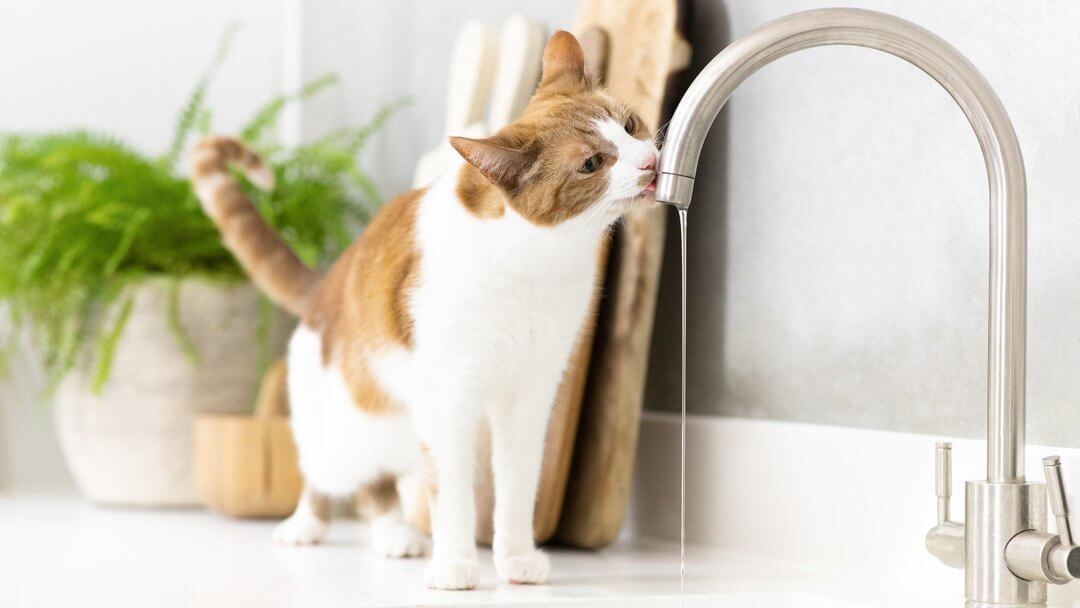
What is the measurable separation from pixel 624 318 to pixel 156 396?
2.61 ft

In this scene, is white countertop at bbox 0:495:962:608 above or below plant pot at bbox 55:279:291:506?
below

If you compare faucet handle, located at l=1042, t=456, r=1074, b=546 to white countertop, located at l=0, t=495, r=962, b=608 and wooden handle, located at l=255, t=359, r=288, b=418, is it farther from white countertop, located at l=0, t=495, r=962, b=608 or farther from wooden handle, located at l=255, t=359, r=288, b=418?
wooden handle, located at l=255, t=359, r=288, b=418

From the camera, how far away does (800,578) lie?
1.10m

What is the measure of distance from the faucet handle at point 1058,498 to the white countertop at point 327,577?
174 millimetres

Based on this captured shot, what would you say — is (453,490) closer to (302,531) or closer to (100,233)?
(302,531)

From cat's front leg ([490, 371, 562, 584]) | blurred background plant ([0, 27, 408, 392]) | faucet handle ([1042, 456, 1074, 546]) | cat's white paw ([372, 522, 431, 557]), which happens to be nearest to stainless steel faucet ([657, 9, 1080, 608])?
faucet handle ([1042, 456, 1074, 546])

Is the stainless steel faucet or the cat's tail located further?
the cat's tail

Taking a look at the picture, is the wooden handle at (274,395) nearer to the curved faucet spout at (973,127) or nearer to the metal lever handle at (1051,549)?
the curved faucet spout at (973,127)

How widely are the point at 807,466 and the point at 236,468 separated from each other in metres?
0.81

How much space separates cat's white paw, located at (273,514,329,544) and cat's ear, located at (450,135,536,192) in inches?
23.5

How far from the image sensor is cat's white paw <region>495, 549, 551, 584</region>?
43.4 inches

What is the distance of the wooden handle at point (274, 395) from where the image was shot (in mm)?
1687

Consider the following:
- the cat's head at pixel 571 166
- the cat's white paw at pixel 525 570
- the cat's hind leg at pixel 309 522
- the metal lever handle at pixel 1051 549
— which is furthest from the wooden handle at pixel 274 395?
the metal lever handle at pixel 1051 549

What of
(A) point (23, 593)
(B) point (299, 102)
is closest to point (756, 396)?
(A) point (23, 593)
